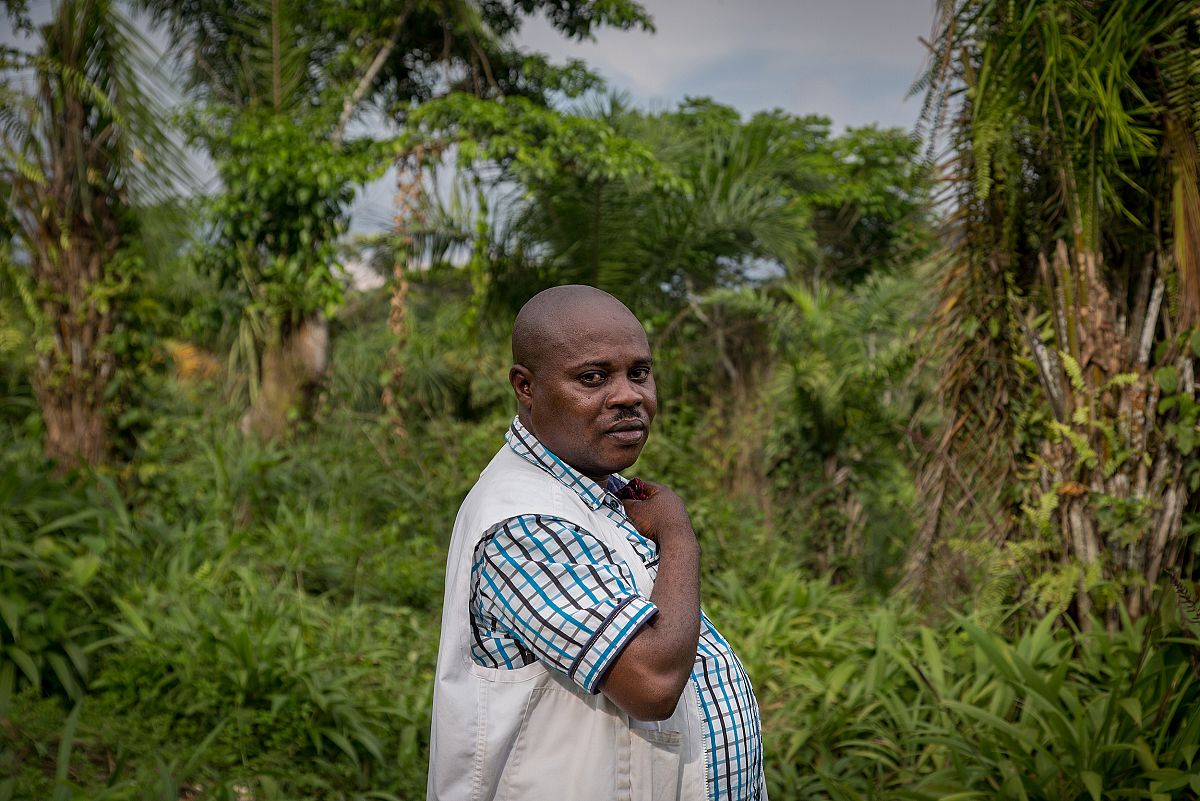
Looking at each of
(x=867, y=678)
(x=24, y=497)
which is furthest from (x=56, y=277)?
(x=867, y=678)

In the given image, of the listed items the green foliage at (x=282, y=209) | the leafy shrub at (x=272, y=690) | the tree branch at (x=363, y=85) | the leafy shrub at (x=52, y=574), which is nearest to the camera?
the leafy shrub at (x=272, y=690)

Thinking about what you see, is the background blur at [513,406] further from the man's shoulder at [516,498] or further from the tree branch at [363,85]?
the man's shoulder at [516,498]

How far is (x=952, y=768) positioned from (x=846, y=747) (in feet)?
2.19

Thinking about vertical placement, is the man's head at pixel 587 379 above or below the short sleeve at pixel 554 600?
above

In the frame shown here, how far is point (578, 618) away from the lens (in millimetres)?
1360

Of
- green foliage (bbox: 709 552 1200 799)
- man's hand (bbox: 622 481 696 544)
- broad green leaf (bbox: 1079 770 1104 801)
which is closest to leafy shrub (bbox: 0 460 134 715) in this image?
green foliage (bbox: 709 552 1200 799)

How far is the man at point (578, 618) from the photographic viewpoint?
4.51 ft

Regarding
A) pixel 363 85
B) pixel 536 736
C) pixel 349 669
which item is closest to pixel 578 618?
pixel 536 736

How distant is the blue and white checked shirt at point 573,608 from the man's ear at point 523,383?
0.18ft

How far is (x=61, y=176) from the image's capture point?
606 centimetres

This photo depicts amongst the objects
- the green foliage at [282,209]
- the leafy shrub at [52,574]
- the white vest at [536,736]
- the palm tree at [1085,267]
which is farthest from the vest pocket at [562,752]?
the green foliage at [282,209]

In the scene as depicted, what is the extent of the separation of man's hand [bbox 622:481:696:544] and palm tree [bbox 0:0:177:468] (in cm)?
554

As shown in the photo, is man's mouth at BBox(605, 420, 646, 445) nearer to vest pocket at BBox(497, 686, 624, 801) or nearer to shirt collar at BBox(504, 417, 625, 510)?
shirt collar at BBox(504, 417, 625, 510)

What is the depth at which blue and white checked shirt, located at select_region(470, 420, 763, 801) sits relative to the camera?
1357 mm
